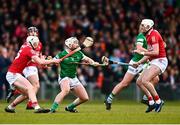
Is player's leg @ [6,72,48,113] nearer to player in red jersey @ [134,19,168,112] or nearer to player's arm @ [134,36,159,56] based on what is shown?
player in red jersey @ [134,19,168,112]

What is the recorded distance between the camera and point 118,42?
38281 mm

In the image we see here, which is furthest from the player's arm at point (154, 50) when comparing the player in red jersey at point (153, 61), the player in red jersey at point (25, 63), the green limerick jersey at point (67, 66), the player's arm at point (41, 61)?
the player's arm at point (41, 61)

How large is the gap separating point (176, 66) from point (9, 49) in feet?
26.2

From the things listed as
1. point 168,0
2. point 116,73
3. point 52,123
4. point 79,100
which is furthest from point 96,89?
point 52,123

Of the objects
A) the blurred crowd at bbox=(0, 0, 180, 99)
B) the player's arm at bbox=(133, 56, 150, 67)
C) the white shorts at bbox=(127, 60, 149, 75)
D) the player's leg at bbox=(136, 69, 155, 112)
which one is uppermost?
the blurred crowd at bbox=(0, 0, 180, 99)

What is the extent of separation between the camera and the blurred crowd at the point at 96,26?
36.6m

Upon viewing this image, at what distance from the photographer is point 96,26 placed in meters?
39.1

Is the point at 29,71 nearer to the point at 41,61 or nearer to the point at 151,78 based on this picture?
the point at 41,61

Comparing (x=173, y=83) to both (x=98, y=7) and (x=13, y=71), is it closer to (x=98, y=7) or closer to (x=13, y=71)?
(x=98, y=7)

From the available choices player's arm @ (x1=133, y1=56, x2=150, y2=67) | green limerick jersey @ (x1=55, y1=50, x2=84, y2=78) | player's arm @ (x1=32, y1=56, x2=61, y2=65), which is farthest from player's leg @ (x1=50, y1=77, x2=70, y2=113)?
player's arm @ (x1=133, y1=56, x2=150, y2=67)

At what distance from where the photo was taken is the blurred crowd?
36.6 metres

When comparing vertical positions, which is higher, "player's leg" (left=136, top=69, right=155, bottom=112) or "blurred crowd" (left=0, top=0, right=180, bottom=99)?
"blurred crowd" (left=0, top=0, right=180, bottom=99)

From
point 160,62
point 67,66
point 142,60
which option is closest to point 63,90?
point 67,66

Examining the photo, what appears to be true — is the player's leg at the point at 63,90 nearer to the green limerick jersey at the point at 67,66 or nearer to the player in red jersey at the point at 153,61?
the green limerick jersey at the point at 67,66
